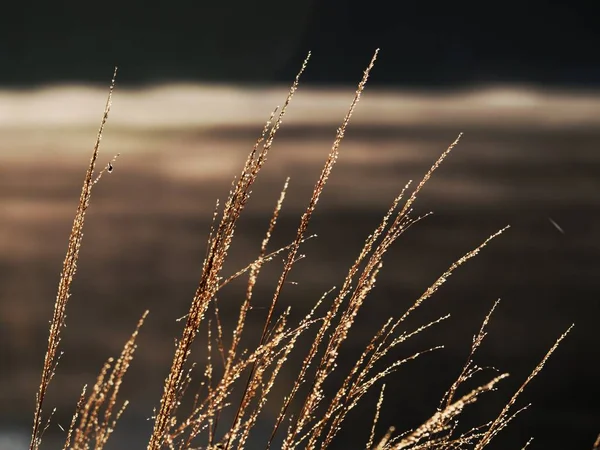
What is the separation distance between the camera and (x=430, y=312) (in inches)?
649

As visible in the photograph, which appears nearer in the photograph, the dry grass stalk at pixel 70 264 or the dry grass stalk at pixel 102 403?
the dry grass stalk at pixel 70 264

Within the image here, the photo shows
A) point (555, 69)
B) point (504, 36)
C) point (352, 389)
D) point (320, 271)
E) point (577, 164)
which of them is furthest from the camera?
point (577, 164)

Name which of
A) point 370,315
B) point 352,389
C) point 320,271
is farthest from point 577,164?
point 352,389

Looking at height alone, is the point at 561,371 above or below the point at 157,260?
below

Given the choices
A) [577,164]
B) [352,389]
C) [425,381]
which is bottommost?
[425,381]

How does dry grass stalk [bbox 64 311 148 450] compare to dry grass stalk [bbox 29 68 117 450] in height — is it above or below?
below

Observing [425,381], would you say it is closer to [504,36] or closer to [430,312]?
[430,312]

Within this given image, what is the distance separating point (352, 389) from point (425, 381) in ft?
53.8

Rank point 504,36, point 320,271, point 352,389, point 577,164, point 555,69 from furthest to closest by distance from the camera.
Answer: point 577,164, point 504,36, point 320,271, point 555,69, point 352,389

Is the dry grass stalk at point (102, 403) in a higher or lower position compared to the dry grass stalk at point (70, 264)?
lower

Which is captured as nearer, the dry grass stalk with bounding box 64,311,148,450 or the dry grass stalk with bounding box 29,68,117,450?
the dry grass stalk with bounding box 29,68,117,450

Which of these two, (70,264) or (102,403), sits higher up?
(70,264)

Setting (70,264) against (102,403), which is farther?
(102,403)

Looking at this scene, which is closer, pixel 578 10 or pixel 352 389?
pixel 352 389
